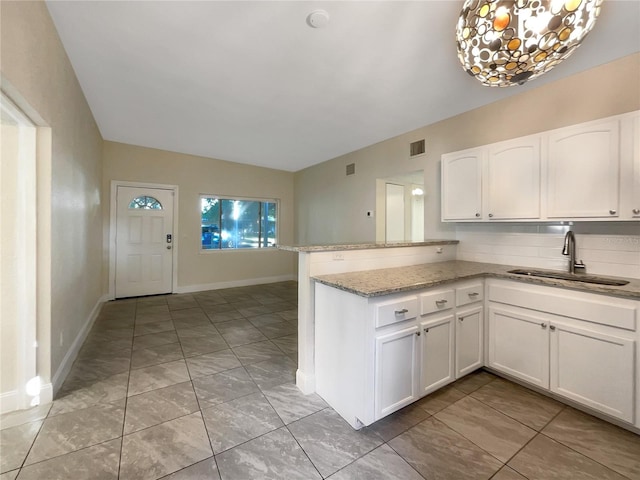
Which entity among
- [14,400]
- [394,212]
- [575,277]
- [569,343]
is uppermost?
[394,212]

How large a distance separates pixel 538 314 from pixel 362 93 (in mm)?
2515

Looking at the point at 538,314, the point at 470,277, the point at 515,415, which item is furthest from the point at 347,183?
the point at 515,415

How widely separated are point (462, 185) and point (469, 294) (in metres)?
1.23

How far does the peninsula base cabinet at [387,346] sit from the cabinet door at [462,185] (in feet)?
3.03

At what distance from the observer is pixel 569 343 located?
190 cm

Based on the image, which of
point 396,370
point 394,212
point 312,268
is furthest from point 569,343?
point 394,212

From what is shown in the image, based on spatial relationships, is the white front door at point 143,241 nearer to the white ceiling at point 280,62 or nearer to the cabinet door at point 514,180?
the white ceiling at point 280,62

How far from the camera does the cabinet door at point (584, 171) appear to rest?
1.95 m

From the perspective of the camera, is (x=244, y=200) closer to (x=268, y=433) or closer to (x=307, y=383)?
(x=307, y=383)

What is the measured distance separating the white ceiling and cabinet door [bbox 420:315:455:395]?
2.09 m

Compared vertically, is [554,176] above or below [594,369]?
above

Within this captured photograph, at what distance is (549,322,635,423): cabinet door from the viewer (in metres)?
1.69

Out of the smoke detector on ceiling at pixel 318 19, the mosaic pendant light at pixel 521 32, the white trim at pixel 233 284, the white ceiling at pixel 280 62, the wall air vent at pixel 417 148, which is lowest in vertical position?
the white trim at pixel 233 284

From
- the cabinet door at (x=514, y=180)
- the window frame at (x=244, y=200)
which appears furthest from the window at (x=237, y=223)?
the cabinet door at (x=514, y=180)
